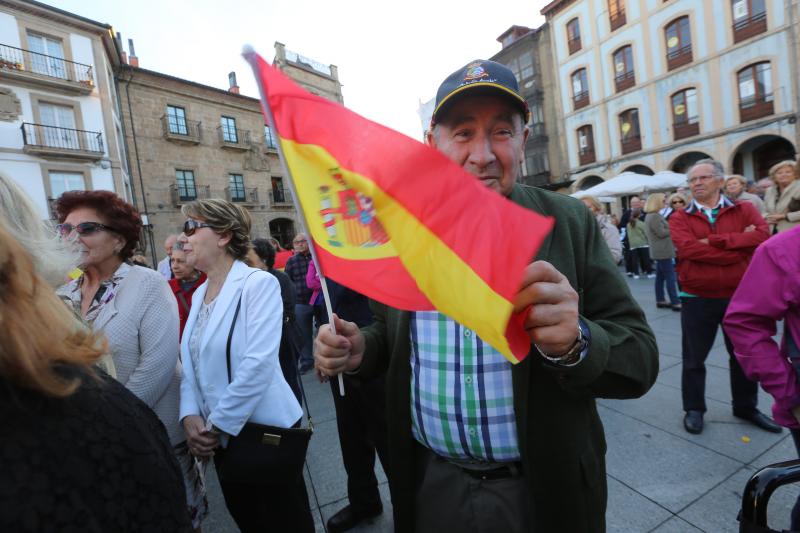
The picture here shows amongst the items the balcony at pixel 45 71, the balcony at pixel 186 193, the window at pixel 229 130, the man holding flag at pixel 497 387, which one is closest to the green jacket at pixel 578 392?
the man holding flag at pixel 497 387

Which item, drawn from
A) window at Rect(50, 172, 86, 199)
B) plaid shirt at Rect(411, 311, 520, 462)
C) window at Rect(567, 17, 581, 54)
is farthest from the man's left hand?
window at Rect(567, 17, 581, 54)

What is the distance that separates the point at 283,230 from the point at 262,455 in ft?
85.6

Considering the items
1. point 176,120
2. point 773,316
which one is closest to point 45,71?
point 176,120

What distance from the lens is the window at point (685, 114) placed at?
18.3 m

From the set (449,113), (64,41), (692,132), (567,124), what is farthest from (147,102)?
(692,132)

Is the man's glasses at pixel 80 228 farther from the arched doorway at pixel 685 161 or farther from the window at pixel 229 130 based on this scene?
the window at pixel 229 130

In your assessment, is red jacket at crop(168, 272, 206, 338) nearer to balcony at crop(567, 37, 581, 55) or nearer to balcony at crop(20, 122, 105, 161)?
balcony at crop(20, 122, 105, 161)

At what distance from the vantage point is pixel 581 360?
0.98 meters

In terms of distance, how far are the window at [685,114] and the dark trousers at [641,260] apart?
12.1 metres

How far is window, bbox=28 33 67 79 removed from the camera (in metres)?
16.3

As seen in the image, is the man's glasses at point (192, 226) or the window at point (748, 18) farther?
the window at point (748, 18)

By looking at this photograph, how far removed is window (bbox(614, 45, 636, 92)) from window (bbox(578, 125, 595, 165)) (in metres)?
2.66

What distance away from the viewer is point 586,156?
76.0 ft

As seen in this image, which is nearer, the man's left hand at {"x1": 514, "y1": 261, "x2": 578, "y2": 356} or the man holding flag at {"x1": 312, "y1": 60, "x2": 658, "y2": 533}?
the man's left hand at {"x1": 514, "y1": 261, "x2": 578, "y2": 356}
